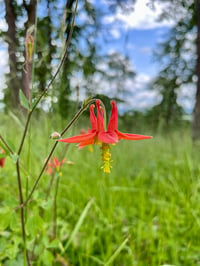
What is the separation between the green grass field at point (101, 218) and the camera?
1039 millimetres

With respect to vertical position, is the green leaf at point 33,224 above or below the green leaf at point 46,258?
above

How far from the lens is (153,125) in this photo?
153 inches

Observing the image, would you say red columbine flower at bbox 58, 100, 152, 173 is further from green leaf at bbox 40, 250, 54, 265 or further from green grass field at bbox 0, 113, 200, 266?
green leaf at bbox 40, 250, 54, 265

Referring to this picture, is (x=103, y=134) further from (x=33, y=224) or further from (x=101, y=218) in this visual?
(x=101, y=218)

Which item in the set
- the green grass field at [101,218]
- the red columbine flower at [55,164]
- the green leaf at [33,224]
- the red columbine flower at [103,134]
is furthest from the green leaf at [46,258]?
the red columbine flower at [103,134]

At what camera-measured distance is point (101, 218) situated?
1.52m

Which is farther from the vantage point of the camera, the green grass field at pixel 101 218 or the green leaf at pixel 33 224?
the green grass field at pixel 101 218

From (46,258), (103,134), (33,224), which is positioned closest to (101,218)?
(46,258)

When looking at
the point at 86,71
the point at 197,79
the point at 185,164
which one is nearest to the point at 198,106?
the point at 197,79

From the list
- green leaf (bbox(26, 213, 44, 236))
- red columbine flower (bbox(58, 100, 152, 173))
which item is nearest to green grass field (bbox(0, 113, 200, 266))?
green leaf (bbox(26, 213, 44, 236))

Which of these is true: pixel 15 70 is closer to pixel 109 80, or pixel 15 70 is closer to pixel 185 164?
pixel 109 80

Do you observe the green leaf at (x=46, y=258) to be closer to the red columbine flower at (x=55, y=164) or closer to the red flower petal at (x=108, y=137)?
the red columbine flower at (x=55, y=164)

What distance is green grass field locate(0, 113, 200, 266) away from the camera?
40.9 inches

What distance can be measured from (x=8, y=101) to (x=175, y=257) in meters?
1.72
